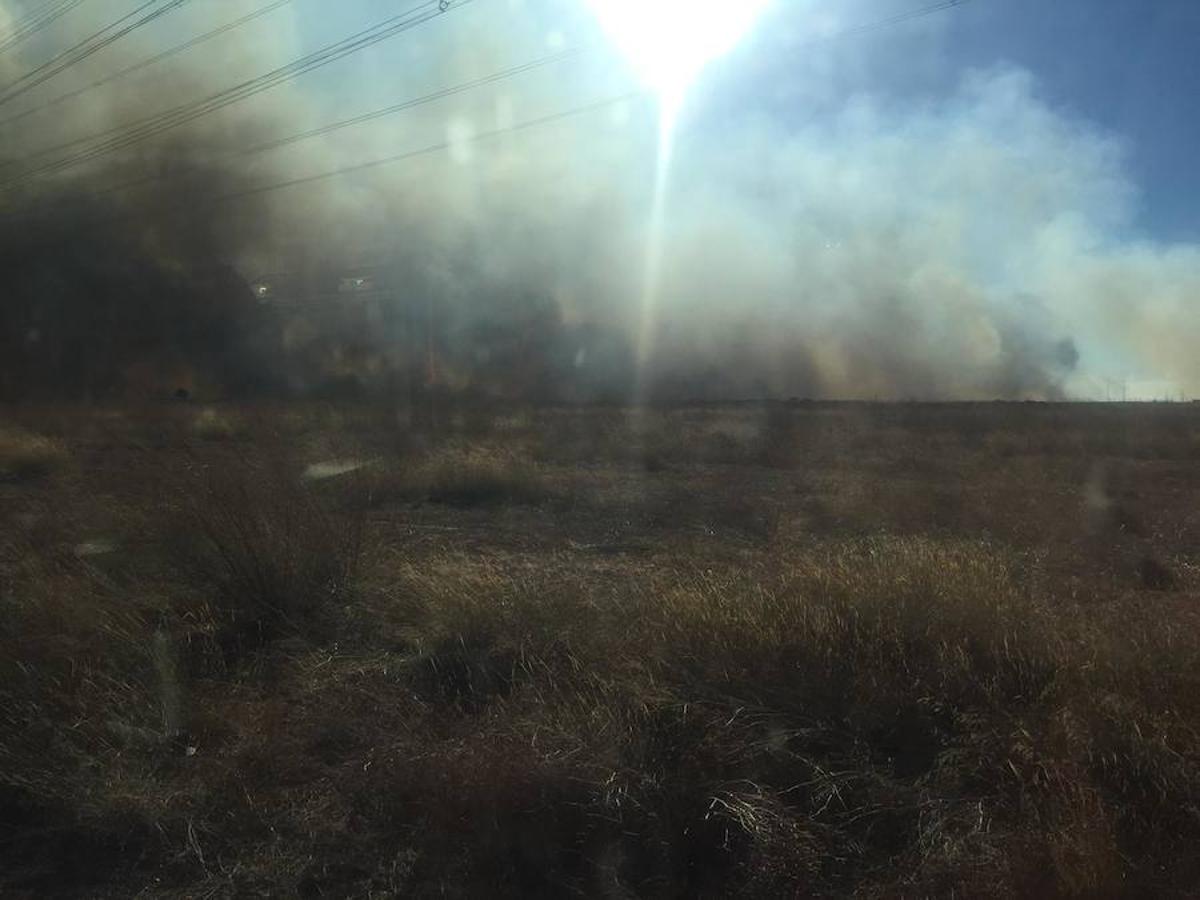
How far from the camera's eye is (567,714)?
4781 mm

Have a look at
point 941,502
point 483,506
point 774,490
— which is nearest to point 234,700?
point 483,506

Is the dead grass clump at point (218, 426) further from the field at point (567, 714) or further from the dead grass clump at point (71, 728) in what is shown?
the dead grass clump at point (71, 728)

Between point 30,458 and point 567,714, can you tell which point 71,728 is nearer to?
point 567,714

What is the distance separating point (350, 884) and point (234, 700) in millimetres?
1915

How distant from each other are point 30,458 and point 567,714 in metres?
16.0

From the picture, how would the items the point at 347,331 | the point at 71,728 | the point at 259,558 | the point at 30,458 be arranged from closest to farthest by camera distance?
the point at 71,728 < the point at 259,558 < the point at 30,458 < the point at 347,331

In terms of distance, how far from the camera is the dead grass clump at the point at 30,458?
1675cm

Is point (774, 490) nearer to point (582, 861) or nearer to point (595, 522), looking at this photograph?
point (595, 522)

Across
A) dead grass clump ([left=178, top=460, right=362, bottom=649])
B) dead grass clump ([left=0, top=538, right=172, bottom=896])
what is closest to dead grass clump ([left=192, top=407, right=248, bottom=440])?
dead grass clump ([left=178, top=460, right=362, bottom=649])

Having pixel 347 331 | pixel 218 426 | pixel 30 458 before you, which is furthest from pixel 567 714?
pixel 347 331

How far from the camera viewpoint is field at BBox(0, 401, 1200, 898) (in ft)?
12.9

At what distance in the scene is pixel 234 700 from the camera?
5.52 m

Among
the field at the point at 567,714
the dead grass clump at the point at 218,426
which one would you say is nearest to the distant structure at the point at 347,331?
the dead grass clump at the point at 218,426

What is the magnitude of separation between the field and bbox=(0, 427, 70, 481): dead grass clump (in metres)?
8.30
